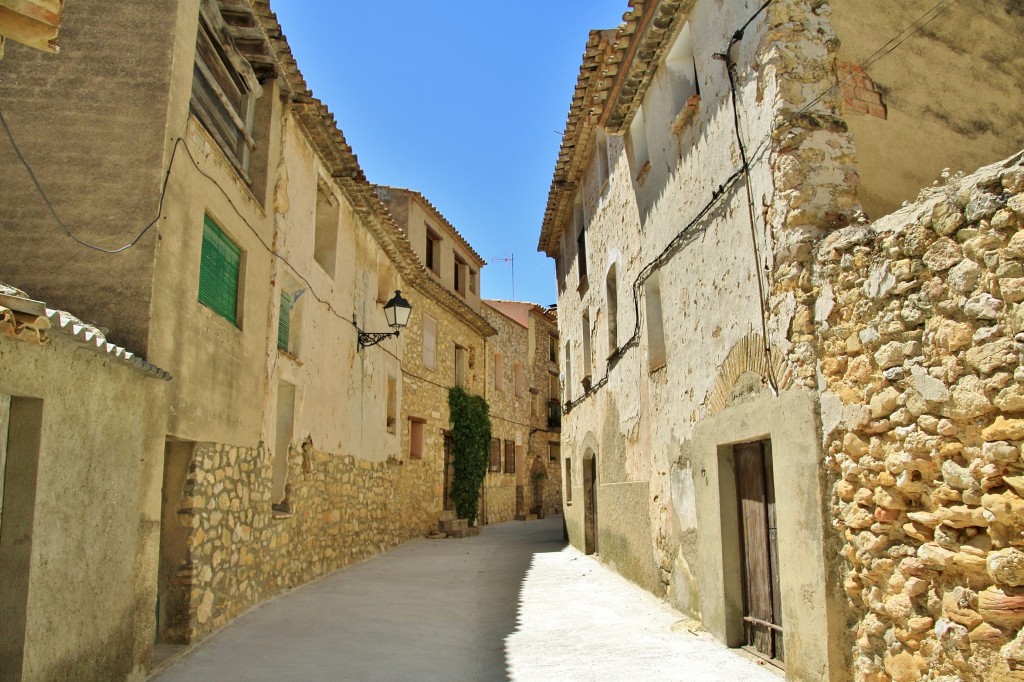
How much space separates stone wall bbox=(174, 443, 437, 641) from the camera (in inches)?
248

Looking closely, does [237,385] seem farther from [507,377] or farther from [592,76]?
[507,377]

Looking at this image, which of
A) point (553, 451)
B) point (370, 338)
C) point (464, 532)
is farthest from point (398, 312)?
point (553, 451)

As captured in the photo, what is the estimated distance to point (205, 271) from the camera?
21.6ft

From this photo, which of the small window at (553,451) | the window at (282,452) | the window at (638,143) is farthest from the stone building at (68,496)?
the small window at (553,451)

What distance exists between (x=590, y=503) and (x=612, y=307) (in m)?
3.92

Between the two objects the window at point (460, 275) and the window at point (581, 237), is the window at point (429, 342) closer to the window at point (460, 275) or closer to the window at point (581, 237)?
the window at point (460, 275)

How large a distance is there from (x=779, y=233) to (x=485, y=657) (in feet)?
12.9

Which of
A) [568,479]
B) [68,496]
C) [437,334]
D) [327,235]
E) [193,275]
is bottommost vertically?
[568,479]

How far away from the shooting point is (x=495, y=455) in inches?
867

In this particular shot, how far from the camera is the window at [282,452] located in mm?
8867

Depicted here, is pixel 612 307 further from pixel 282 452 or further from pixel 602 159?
pixel 282 452

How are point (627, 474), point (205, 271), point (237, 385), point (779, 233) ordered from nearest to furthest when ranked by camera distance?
point (779, 233)
point (205, 271)
point (237, 385)
point (627, 474)

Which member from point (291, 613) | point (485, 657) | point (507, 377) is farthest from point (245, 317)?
point (507, 377)

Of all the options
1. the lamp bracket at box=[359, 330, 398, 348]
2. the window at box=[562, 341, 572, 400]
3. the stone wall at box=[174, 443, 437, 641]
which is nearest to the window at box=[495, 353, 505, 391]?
the window at box=[562, 341, 572, 400]
